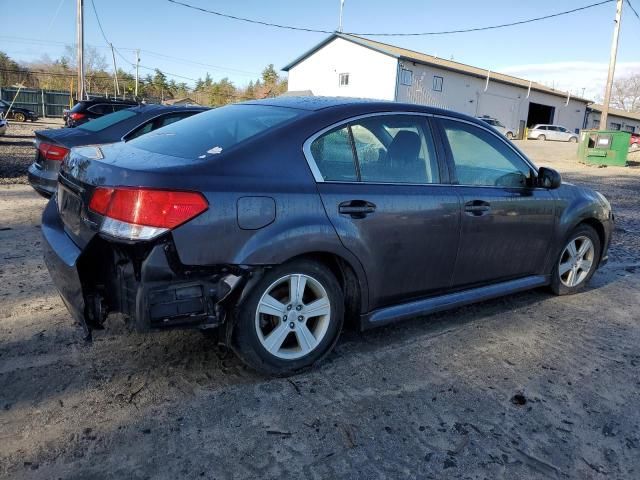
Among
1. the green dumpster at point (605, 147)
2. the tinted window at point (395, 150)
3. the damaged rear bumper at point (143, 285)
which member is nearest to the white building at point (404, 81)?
the green dumpster at point (605, 147)

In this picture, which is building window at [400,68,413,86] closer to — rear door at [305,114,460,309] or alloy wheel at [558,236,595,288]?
alloy wheel at [558,236,595,288]

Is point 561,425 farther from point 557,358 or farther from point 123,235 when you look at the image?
point 123,235

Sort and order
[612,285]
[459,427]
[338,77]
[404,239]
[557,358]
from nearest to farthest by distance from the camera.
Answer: [459,427] < [404,239] < [557,358] < [612,285] < [338,77]

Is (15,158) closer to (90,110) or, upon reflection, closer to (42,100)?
(90,110)

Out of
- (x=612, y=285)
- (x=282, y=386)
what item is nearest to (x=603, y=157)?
(x=612, y=285)

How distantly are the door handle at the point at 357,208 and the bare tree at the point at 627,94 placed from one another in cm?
10748

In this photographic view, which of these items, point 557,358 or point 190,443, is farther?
point 557,358

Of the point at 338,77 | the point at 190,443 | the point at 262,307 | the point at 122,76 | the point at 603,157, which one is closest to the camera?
the point at 190,443

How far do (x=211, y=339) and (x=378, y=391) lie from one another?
1164 mm

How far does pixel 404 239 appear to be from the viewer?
3.36m

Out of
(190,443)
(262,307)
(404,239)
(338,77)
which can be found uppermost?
(338,77)

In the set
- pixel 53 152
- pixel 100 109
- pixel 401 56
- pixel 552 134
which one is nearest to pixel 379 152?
pixel 53 152

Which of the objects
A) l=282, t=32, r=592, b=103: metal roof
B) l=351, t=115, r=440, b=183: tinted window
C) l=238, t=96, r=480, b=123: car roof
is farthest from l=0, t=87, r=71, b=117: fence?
l=351, t=115, r=440, b=183: tinted window

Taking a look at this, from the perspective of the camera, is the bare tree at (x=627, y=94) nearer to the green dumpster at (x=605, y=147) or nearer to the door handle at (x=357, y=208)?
the green dumpster at (x=605, y=147)
